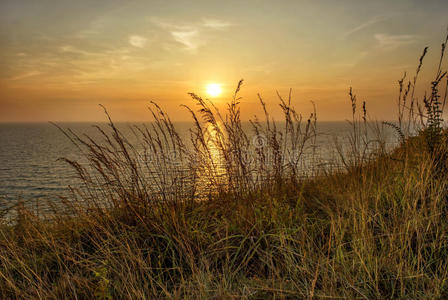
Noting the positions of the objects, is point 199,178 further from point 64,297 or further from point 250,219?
point 64,297

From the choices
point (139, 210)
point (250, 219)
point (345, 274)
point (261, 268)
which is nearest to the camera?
point (345, 274)

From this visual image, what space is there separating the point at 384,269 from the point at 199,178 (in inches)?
88.0

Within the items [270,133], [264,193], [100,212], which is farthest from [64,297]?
[270,133]

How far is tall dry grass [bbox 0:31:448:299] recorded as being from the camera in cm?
191

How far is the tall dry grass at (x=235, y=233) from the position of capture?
1.91 meters

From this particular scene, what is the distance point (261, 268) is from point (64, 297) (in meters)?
1.52

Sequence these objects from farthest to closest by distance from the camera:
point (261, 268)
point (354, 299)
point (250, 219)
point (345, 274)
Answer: point (250, 219) → point (261, 268) → point (345, 274) → point (354, 299)

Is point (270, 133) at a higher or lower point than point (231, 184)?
higher

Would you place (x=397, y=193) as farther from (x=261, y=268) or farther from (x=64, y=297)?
(x=64, y=297)

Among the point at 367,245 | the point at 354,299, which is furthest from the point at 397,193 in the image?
the point at 354,299

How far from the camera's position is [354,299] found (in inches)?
65.1

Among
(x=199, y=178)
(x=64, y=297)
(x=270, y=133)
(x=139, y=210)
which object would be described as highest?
(x=270, y=133)

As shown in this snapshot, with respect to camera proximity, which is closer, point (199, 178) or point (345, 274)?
point (345, 274)

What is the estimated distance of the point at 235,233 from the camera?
270 cm
